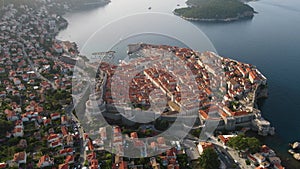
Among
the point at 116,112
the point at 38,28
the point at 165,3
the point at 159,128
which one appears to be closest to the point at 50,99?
the point at 116,112

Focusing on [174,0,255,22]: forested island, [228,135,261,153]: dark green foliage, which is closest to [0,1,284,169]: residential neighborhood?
[228,135,261,153]: dark green foliage

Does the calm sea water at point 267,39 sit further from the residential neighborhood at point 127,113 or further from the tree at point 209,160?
the tree at point 209,160

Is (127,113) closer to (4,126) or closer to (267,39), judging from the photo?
(4,126)

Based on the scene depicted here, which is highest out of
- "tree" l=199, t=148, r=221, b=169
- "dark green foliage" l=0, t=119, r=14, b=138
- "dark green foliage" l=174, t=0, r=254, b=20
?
"dark green foliage" l=174, t=0, r=254, b=20

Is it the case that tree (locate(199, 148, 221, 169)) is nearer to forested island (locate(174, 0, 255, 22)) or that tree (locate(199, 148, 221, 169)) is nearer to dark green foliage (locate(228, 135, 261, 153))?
dark green foliage (locate(228, 135, 261, 153))

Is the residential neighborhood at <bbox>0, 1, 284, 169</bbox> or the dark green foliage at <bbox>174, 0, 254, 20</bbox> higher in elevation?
the dark green foliage at <bbox>174, 0, 254, 20</bbox>

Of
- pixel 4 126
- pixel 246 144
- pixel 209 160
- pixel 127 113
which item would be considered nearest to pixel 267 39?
pixel 246 144

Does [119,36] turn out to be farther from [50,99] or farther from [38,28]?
[50,99]
